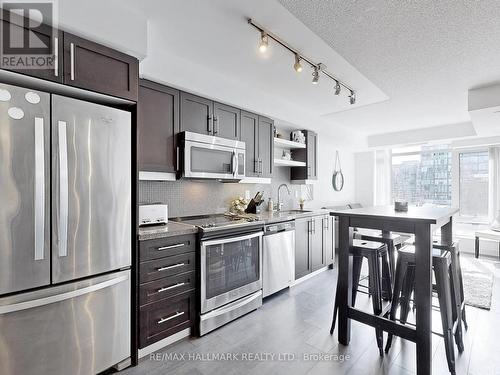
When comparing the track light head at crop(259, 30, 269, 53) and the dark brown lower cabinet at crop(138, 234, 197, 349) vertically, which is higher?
the track light head at crop(259, 30, 269, 53)

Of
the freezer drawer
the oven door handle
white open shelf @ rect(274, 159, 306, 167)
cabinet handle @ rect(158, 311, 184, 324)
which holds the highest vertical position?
white open shelf @ rect(274, 159, 306, 167)

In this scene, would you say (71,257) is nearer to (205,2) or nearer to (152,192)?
(152,192)

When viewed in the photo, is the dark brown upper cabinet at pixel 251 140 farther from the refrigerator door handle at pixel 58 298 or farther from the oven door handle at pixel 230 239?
the refrigerator door handle at pixel 58 298

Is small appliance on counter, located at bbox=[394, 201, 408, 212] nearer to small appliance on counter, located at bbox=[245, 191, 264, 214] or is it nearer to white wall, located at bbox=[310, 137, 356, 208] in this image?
small appliance on counter, located at bbox=[245, 191, 264, 214]

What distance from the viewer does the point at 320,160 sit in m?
5.34

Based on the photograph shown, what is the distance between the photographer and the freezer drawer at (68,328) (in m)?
1.44

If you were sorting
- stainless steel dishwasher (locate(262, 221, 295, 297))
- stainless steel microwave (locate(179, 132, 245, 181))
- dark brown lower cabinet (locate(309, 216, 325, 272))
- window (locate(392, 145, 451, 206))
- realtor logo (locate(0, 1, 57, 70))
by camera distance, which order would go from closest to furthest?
1. realtor logo (locate(0, 1, 57, 70))
2. stainless steel microwave (locate(179, 132, 245, 181))
3. stainless steel dishwasher (locate(262, 221, 295, 297))
4. dark brown lower cabinet (locate(309, 216, 325, 272))
5. window (locate(392, 145, 451, 206))

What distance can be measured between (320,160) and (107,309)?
460cm

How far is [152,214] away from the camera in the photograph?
93.5 inches

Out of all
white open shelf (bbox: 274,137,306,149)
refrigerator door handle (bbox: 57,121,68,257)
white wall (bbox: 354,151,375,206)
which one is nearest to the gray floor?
refrigerator door handle (bbox: 57,121,68,257)

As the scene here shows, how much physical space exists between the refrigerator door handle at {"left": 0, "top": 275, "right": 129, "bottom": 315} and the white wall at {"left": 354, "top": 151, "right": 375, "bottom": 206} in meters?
6.12

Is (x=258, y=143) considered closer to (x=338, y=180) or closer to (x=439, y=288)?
(x=439, y=288)

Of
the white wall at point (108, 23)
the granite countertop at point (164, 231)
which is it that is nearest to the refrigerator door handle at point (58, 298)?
the granite countertop at point (164, 231)

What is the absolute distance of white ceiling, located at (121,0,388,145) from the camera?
1.87 meters
